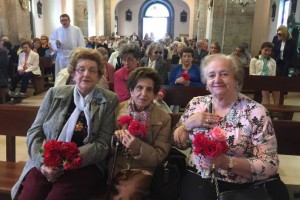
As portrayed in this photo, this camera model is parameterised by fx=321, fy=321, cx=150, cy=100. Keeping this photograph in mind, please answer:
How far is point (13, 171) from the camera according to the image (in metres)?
2.58

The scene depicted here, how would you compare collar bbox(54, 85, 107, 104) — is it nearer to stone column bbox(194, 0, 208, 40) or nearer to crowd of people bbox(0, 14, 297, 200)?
crowd of people bbox(0, 14, 297, 200)

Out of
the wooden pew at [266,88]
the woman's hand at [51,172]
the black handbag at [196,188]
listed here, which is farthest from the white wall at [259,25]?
the woman's hand at [51,172]

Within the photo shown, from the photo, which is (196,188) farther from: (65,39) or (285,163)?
(65,39)

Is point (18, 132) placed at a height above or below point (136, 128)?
below

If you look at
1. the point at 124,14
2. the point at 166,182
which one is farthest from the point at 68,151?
→ the point at 124,14

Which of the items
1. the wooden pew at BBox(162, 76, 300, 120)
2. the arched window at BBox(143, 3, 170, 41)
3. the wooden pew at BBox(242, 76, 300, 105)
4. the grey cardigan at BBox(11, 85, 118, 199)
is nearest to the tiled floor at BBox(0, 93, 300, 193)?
the wooden pew at BBox(162, 76, 300, 120)

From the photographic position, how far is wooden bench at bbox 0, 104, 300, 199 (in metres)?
2.51

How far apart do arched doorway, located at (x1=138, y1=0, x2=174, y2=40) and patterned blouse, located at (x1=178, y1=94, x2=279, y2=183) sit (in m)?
29.9

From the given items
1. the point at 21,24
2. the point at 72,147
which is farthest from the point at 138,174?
the point at 21,24

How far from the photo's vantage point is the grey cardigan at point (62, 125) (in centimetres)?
227

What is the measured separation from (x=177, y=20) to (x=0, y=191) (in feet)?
98.8

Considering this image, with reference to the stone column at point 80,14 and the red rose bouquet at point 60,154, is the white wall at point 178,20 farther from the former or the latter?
the red rose bouquet at point 60,154

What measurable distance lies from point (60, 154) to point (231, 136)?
1.07m

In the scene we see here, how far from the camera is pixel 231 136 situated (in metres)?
2.05
